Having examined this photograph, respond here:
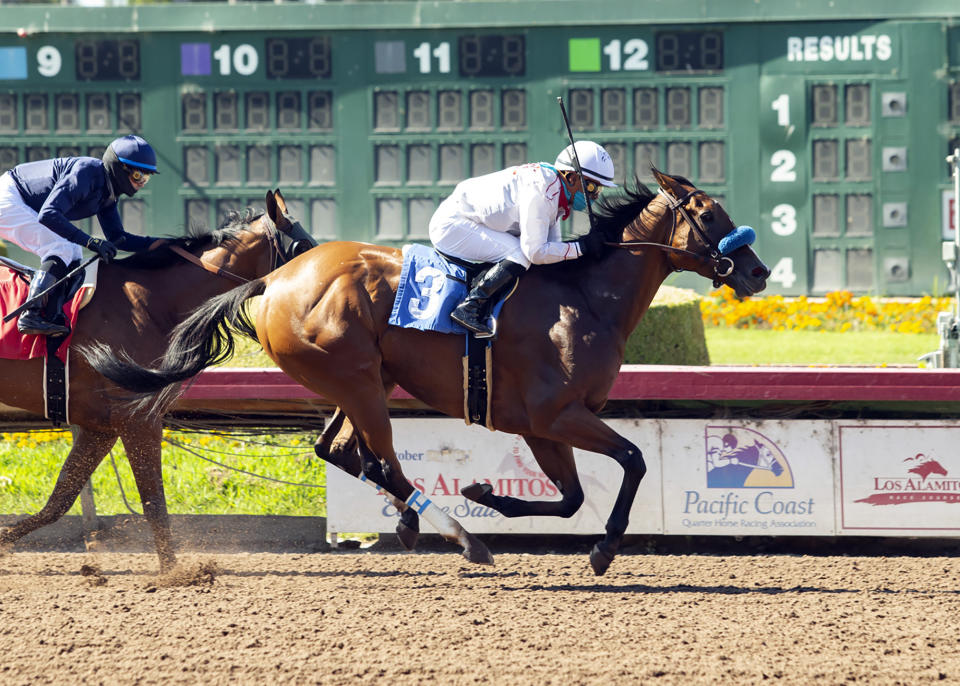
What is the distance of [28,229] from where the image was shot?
520 cm

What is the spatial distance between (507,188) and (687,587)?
1.76 m

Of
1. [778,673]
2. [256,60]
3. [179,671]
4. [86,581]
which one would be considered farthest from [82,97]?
[778,673]

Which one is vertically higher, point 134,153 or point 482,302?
point 134,153

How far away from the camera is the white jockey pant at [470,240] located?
4.86 meters

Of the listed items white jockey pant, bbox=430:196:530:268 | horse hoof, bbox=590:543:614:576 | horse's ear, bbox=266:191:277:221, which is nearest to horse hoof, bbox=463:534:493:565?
horse hoof, bbox=590:543:614:576

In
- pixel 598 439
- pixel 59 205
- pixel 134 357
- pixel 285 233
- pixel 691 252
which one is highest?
pixel 59 205

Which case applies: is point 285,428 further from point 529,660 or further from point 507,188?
A: point 529,660

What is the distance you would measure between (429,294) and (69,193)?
159 cm

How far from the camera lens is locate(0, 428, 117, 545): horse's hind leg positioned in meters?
5.27

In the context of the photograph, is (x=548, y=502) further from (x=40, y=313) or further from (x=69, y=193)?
(x=69, y=193)

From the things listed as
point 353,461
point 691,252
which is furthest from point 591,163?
point 353,461

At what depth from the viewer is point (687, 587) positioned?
16.3 ft

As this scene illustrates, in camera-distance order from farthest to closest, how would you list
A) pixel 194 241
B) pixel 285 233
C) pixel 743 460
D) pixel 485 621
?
pixel 743 460
pixel 285 233
pixel 194 241
pixel 485 621

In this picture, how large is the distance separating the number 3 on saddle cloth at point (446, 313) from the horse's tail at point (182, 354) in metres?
0.67
